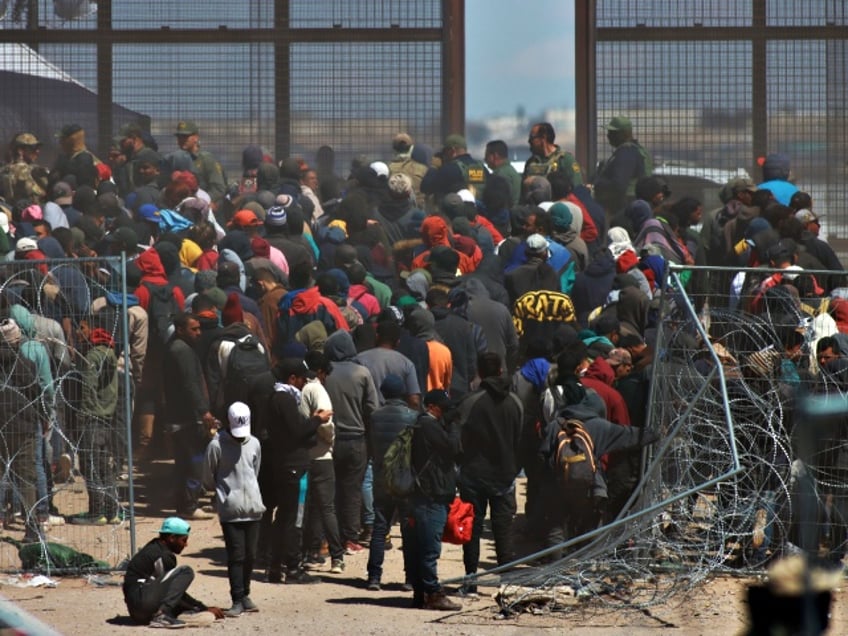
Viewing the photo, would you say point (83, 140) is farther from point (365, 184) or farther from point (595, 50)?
point (595, 50)

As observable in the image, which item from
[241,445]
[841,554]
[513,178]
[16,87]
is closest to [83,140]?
[16,87]

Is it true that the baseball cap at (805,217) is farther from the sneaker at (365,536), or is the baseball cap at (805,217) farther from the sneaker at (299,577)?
the sneaker at (299,577)

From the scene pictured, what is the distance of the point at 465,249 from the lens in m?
15.0

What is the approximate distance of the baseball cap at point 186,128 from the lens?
59.1 ft

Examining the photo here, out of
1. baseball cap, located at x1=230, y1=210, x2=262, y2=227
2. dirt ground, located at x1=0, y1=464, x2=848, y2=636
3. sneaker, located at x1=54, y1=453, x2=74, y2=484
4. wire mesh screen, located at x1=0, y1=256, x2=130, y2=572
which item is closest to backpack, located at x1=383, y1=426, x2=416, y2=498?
dirt ground, located at x1=0, y1=464, x2=848, y2=636

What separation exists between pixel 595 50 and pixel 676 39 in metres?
0.85

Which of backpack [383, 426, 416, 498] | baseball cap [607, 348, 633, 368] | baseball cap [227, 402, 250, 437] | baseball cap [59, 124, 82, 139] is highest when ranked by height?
baseball cap [59, 124, 82, 139]

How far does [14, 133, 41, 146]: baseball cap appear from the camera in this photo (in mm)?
17516

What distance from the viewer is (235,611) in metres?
10.4

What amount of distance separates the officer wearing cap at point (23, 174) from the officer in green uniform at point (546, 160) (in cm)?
446

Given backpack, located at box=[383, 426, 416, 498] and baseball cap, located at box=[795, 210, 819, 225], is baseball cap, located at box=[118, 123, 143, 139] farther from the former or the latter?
backpack, located at box=[383, 426, 416, 498]

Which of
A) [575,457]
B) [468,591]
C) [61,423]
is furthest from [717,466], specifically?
[61,423]

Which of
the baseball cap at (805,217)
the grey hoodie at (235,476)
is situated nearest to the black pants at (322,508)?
the grey hoodie at (235,476)

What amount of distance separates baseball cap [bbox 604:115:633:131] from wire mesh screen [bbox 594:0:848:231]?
8cm
